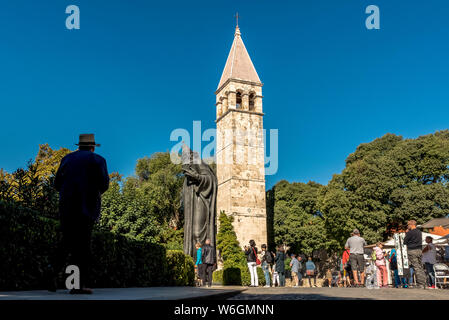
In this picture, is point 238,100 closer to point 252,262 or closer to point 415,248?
point 252,262

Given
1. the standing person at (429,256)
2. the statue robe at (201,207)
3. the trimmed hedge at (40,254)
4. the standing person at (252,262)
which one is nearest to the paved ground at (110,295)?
the trimmed hedge at (40,254)

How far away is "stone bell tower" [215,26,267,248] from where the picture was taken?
37.3 metres

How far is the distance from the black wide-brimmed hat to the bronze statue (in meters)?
5.91

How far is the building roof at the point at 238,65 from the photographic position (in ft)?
134

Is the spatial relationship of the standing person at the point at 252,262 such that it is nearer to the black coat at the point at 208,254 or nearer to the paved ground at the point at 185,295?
the black coat at the point at 208,254

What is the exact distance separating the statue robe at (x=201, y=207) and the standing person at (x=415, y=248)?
572 cm

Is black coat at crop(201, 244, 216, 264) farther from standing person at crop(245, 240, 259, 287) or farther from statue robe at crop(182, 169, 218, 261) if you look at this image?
standing person at crop(245, 240, 259, 287)

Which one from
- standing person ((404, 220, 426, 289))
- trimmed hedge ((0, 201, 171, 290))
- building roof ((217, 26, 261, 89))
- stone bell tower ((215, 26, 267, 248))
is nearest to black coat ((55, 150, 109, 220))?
trimmed hedge ((0, 201, 171, 290))

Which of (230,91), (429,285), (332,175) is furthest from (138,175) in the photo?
(429,285)

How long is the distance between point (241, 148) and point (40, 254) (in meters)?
32.9

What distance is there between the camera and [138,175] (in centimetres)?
4988

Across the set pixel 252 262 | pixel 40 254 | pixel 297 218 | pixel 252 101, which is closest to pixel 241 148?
pixel 252 101

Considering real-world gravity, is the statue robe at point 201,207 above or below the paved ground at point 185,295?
above

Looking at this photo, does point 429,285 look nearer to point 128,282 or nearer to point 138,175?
point 128,282
